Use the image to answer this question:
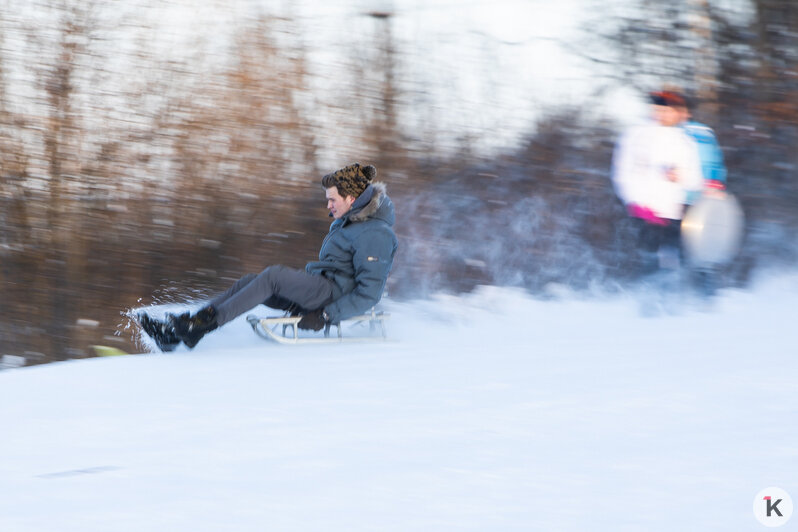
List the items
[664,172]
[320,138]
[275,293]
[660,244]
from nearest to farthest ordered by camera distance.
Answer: [275,293] → [664,172] → [660,244] → [320,138]

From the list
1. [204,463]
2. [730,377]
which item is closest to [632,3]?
[730,377]

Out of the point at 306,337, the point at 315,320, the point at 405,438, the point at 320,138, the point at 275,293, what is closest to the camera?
the point at 405,438

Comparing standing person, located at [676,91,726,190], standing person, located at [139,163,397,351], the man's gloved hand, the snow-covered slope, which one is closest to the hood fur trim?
standing person, located at [139,163,397,351]

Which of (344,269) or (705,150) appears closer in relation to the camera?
(344,269)

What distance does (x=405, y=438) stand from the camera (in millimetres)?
2459

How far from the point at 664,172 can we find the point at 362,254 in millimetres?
2268

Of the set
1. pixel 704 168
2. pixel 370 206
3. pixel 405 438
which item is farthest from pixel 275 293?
pixel 704 168

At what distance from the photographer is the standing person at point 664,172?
5.31 m

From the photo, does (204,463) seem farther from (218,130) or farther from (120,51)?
(120,51)

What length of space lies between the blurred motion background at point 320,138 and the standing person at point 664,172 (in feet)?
3.73

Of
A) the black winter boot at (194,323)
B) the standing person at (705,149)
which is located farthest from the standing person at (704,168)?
the black winter boot at (194,323)

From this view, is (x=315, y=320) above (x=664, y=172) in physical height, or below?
below

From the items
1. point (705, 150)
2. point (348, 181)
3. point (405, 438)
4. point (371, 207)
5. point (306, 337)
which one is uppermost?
point (705, 150)

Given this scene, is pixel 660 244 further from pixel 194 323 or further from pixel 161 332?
pixel 161 332
